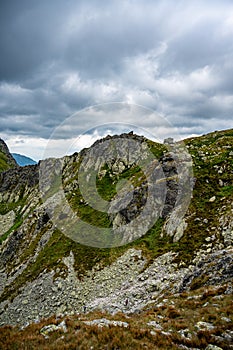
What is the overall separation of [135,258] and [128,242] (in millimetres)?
5111

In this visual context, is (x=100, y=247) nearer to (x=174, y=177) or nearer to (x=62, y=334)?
(x=174, y=177)

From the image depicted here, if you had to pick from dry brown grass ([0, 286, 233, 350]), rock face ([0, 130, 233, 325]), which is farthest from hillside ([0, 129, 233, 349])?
rock face ([0, 130, 233, 325])

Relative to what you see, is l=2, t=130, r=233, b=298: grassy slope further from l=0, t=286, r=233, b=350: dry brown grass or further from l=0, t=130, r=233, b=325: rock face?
l=0, t=286, r=233, b=350: dry brown grass

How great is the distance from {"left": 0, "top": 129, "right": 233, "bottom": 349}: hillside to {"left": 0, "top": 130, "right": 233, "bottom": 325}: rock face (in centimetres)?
19

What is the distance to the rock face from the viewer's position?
30.0m

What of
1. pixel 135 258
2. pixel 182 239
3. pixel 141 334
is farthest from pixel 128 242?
pixel 141 334

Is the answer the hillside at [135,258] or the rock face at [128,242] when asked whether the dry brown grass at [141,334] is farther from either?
the rock face at [128,242]

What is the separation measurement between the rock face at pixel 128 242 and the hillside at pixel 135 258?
A: 19 centimetres

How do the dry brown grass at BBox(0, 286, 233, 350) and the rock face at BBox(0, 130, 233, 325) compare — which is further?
the rock face at BBox(0, 130, 233, 325)

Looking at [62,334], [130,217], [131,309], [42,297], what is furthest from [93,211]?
[62,334]

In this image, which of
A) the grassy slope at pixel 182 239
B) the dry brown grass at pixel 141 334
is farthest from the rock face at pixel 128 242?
the dry brown grass at pixel 141 334

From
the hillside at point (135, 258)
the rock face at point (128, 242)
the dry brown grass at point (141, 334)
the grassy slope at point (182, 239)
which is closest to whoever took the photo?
the dry brown grass at point (141, 334)

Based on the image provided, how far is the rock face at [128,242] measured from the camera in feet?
98.4

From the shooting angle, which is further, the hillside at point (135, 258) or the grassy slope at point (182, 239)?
the grassy slope at point (182, 239)
